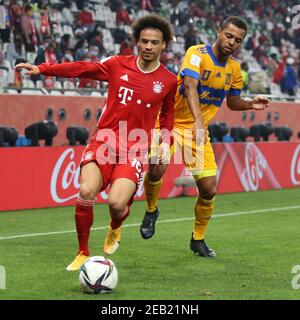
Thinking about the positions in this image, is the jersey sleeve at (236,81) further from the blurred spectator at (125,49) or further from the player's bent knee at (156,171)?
the blurred spectator at (125,49)

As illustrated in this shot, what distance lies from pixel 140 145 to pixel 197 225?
1578 millimetres

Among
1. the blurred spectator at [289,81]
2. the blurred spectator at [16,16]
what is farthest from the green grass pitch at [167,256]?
the blurred spectator at [289,81]

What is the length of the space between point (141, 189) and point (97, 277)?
8886 millimetres

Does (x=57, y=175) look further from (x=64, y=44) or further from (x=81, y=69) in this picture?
(x=64, y=44)

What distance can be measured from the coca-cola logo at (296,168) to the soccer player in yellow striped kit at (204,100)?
10574mm

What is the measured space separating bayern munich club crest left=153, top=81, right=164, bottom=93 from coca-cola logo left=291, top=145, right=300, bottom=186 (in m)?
12.0

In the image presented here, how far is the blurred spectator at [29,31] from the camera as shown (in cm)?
1858

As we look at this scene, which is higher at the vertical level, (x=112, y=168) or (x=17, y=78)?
(x=112, y=168)

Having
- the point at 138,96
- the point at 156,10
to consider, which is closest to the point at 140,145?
the point at 138,96

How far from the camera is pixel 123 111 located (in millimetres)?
7695

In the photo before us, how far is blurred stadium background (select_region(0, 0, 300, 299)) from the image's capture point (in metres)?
7.67

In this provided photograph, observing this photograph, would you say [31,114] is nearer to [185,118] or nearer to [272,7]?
[185,118]

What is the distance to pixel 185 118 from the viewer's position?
918 centimetres

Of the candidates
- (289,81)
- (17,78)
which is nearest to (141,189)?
(17,78)
